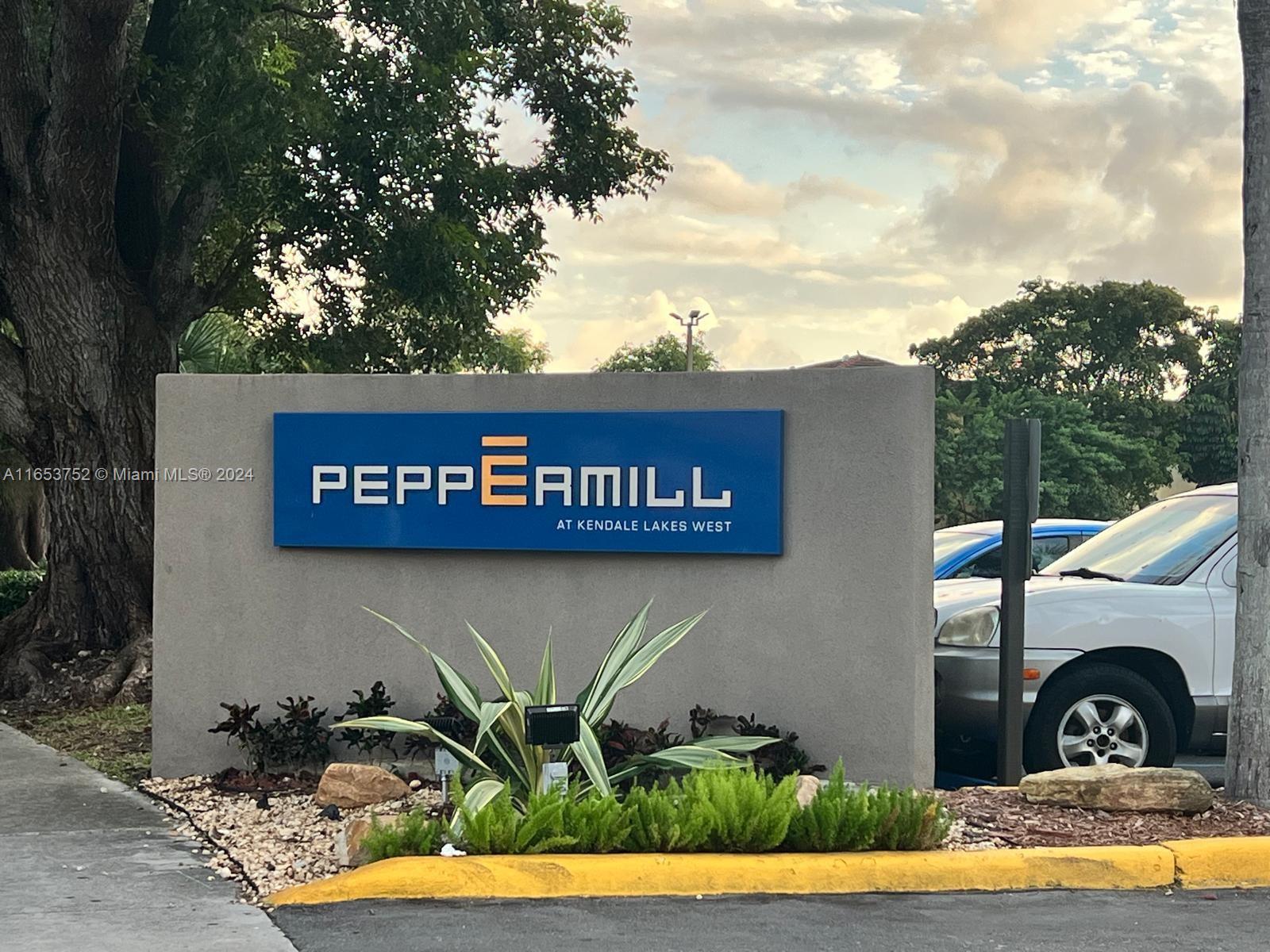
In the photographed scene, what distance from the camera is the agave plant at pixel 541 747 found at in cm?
695

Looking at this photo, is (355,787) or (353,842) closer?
(353,842)

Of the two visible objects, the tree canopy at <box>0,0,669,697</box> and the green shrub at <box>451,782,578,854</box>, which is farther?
the tree canopy at <box>0,0,669,697</box>

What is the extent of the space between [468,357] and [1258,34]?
483 inches

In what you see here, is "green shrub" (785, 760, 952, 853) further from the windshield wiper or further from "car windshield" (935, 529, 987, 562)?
"car windshield" (935, 529, 987, 562)

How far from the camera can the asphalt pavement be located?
5.57 meters

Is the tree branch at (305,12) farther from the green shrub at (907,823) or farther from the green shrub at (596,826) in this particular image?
the green shrub at (907,823)

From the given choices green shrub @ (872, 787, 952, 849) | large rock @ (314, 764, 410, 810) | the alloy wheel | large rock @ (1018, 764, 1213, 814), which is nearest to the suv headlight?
the alloy wheel

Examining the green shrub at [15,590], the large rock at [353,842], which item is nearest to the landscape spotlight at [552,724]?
the large rock at [353,842]

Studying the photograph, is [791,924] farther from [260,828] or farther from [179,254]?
[179,254]

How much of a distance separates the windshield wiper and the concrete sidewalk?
5625 mm

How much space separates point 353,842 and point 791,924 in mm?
1926

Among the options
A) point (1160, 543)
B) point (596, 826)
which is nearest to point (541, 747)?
point (596, 826)

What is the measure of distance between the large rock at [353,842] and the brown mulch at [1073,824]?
2.56 meters

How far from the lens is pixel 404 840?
6.39m
